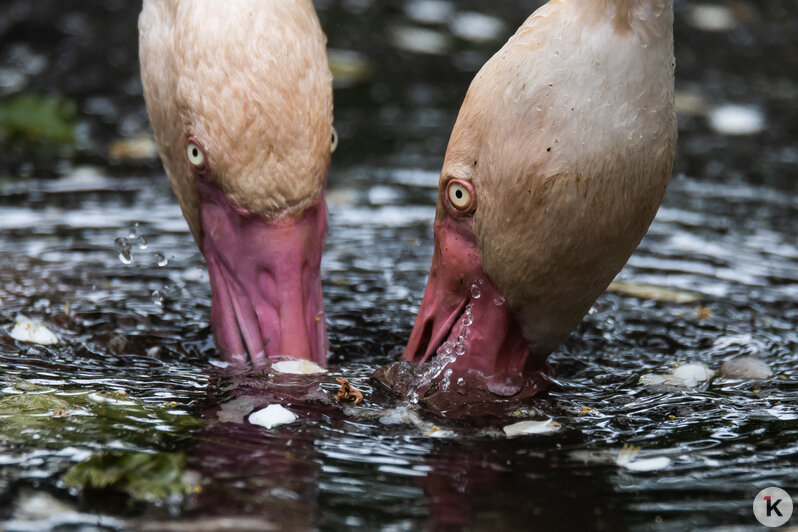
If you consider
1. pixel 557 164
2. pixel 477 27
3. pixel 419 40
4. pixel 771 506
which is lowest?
pixel 771 506

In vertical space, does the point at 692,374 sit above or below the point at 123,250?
below

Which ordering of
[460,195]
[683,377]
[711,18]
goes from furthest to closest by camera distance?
1. [711,18]
2. [683,377]
3. [460,195]

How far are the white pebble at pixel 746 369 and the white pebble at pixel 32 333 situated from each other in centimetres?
271

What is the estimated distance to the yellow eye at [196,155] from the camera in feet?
13.1

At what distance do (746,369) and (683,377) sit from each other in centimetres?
28

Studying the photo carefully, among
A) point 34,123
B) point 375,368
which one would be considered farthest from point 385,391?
point 34,123

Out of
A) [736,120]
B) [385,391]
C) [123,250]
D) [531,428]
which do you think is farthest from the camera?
[736,120]

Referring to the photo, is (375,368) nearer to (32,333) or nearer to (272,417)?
(272,417)

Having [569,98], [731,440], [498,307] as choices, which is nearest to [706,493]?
[731,440]

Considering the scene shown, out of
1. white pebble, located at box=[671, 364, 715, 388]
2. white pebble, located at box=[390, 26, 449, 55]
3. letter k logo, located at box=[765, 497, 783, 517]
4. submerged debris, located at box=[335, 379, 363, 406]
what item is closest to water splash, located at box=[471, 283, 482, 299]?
submerged debris, located at box=[335, 379, 363, 406]

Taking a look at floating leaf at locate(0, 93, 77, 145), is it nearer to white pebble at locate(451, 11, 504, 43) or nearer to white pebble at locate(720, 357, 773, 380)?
white pebble at locate(451, 11, 504, 43)

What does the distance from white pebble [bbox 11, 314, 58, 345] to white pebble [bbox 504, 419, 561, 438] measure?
6.35 feet

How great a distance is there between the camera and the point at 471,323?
4.01 m

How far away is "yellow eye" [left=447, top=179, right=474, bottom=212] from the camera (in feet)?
12.6
